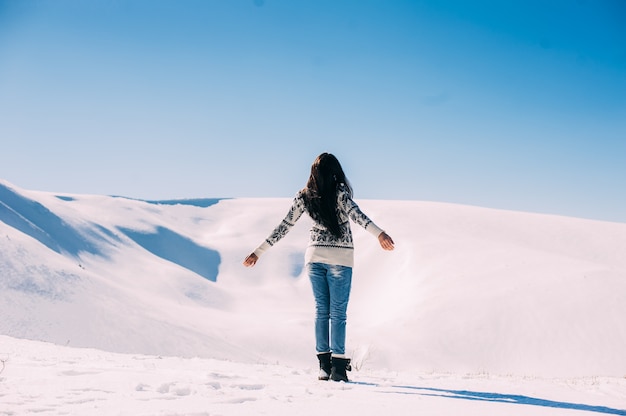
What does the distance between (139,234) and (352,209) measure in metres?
37.5

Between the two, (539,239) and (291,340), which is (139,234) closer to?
(291,340)

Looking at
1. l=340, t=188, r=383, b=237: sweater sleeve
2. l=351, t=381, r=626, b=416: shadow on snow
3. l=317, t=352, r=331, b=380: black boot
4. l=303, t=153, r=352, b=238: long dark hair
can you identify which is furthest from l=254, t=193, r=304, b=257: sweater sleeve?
l=351, t=381, r=626, b=416: shadow on snow

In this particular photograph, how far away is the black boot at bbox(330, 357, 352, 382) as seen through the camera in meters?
4.32

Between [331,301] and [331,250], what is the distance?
1.48ft

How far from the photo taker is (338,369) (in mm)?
4340

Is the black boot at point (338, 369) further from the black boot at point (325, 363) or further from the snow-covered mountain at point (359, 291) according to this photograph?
the snow-covered mountain at point (359, 291)

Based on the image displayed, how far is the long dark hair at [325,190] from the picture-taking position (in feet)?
14.8

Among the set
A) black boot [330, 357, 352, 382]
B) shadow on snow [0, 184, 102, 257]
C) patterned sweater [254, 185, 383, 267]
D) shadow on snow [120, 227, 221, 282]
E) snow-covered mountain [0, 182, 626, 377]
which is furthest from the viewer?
shadow on snow [120, 227, 221, 282]

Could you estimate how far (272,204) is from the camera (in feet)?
182

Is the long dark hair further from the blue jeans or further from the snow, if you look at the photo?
the snow

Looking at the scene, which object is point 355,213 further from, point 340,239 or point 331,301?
point 331,301

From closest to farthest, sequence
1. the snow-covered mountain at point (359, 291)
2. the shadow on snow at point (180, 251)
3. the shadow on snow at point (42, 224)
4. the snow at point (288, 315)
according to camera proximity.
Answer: the snow at point (288, 315) < the snow-covered mountain at point (359, 291) < the shadow on snow at point (42, 224) < the shadow on snow at point (180, 251)

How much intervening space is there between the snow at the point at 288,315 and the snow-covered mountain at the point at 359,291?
0.10m

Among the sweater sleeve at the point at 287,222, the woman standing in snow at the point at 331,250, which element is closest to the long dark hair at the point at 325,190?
the woman standing in snow at the point at 331,250
